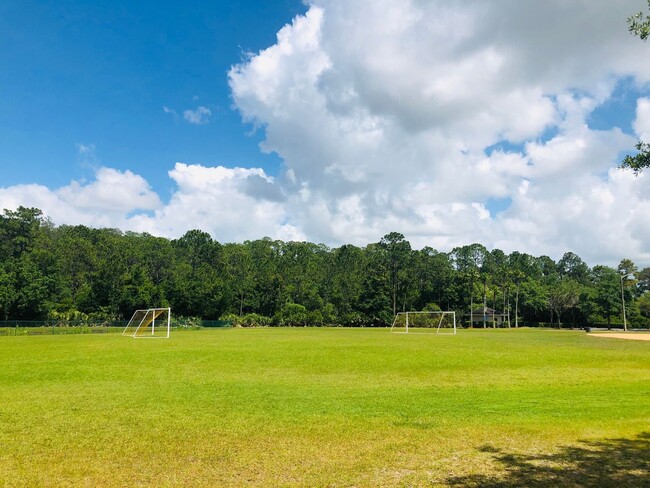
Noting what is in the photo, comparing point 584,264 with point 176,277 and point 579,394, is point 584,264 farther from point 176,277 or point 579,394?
point 579,394

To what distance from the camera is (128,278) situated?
85.8m

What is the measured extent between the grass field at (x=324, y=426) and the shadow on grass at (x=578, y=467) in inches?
1.3

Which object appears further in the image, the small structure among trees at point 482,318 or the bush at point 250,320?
the small structure among trees at point 482,318

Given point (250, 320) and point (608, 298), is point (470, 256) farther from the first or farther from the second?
point (250, 320)

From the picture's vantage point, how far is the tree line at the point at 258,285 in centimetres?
8425

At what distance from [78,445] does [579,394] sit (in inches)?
556

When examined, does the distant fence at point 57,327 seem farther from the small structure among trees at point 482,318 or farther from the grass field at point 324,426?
the small structure among trees at point 482,318

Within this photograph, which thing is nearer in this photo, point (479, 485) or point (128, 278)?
point (479, 485)

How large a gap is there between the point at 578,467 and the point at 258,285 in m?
99.3

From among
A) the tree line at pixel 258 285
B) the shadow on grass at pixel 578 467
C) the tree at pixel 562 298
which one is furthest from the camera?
the tree at pixel 562 298

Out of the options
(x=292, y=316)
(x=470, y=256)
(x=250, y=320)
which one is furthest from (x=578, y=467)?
(x=470, y=256)

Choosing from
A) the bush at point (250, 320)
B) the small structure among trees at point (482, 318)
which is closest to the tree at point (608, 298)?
the small structure among trees at point (482, 318)

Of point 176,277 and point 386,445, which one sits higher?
point 176,277

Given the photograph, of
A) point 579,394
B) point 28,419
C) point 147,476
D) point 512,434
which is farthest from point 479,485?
point 28,419
